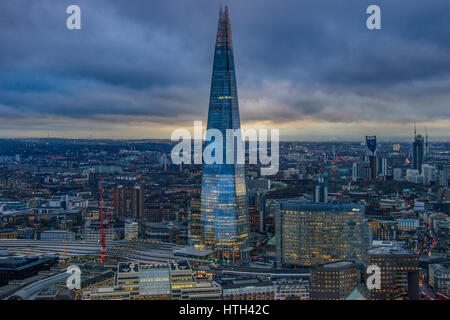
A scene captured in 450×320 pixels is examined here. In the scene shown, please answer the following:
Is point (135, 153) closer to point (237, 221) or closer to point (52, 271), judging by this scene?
point (237, 221)

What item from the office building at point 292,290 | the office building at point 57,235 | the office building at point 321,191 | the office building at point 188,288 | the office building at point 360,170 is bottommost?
the office building at point 57,235

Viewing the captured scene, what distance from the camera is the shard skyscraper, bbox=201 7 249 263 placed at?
47.4 ft

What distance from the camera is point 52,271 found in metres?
11.4

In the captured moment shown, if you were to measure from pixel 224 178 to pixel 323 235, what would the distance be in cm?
351

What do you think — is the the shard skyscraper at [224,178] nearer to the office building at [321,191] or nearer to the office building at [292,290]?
the office building at [321,191]

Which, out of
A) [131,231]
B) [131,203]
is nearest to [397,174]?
[131,203]

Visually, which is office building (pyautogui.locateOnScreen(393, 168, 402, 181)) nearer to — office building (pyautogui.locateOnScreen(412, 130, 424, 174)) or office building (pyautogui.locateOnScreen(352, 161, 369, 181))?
office building (pyautogui.locateOnScreen(412, 130, 424, 174))

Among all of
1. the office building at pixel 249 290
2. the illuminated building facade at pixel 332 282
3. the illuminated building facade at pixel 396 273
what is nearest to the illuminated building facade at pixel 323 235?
the illuminated building facade at pixel 396 273

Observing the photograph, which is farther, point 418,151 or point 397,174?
point 397,174

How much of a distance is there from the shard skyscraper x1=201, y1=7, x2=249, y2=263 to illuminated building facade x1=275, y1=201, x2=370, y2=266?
2.11 meters

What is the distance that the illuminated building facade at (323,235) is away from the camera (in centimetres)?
1250

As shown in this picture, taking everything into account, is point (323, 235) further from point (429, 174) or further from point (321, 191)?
point (429, 174)

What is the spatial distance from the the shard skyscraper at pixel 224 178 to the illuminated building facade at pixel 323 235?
211cm

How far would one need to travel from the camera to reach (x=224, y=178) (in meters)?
14.6
